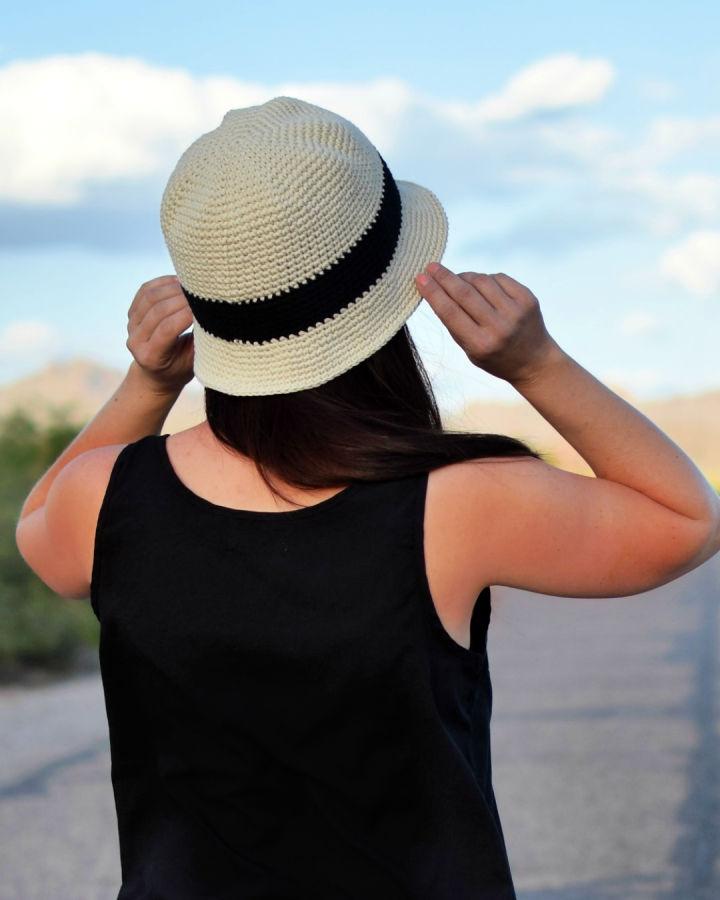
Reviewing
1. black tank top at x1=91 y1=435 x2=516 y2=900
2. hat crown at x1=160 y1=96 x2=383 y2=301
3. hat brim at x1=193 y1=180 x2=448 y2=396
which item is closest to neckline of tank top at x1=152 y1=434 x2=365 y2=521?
black tank top at x1=91 y1=435 x2=516 y2=900

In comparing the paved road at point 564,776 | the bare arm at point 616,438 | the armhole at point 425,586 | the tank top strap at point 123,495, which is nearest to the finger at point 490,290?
the bare arm at point 616,438

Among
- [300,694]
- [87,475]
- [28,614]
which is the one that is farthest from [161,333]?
[28,614]

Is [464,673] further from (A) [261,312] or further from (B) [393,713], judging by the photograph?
(A) [261,312]

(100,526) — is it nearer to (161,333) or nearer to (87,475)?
(87,475)

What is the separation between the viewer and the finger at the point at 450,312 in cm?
162

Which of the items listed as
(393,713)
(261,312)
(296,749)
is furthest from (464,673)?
(261,312)

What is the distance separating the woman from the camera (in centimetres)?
158

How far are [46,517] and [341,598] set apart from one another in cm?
49

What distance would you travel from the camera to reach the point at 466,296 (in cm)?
163

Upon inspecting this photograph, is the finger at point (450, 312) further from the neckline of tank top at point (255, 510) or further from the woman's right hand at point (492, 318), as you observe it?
the neckline of tank top at point (255, 510)

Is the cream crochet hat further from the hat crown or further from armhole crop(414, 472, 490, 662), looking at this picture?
armhole crop(414, 472, 490, 662)

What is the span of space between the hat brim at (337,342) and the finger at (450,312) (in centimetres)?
5

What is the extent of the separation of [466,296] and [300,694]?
501 mm

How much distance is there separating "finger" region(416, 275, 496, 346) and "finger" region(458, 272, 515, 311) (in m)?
0.03
